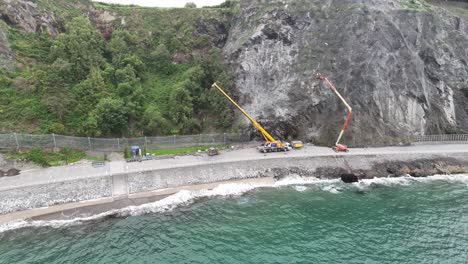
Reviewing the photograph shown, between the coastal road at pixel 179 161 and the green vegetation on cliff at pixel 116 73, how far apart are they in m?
6.87

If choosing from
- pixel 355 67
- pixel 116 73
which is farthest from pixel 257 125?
pixel 116 73

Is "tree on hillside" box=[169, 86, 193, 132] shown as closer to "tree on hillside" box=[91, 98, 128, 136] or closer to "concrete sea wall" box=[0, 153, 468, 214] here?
"tree on hillside" box=[91, 98, 128, 136]

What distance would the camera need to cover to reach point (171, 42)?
189 feet

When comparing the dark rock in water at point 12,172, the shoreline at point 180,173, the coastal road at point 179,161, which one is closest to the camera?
the shoreline at point 180,173

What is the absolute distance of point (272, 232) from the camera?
25734 mm

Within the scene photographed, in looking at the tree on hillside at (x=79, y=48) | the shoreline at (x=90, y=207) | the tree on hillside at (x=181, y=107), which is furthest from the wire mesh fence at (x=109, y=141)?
the tree on hillside at (x=79, y=48)

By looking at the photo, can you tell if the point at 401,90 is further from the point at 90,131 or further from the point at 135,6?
the point at 135,6

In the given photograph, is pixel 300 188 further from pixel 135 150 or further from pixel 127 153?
pixel 127 153

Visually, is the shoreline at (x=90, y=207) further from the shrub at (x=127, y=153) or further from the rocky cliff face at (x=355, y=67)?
the rocky cliff face at (x=355, y=67)

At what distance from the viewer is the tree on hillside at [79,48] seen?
46094 mm

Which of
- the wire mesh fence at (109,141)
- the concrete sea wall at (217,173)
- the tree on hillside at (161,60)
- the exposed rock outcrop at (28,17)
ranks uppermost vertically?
the exposed rock outcrop at (28,17)

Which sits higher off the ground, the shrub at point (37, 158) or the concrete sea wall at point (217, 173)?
the shrub at point (37, 158)

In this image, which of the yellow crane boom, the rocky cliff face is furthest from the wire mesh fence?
the rocky cliff face

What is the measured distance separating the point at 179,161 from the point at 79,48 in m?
28.8
